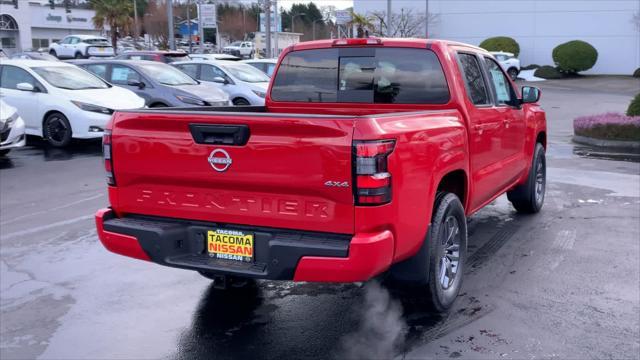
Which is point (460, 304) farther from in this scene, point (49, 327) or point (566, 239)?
point (49, 327)

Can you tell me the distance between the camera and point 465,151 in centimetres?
505

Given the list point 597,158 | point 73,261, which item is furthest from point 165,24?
point 73,261

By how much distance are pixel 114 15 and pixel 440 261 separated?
5947 cm

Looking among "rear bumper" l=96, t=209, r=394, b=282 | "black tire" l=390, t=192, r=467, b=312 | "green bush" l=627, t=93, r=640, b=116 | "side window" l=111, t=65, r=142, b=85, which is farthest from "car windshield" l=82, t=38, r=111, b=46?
"black tire" l=390, t=192, r=467, b=312

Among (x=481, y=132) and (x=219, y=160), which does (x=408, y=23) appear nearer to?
(x=481, y=132)

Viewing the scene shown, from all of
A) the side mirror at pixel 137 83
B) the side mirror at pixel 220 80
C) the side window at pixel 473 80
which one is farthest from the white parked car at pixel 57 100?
the side window at pixel 473 80

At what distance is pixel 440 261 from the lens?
475cm

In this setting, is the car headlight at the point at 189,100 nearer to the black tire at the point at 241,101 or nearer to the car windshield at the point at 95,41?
the black tire at the point at 241,101

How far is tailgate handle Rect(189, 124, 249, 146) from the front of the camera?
3945 millimetres

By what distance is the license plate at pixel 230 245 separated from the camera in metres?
4.03

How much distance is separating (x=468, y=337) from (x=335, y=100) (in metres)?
2.29

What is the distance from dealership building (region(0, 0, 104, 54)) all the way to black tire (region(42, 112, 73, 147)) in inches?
2011

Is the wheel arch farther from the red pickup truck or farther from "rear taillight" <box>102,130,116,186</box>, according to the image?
"rear taillight" <box>102,130,116,186</box>

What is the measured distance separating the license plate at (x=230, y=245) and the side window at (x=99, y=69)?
12.9 m
